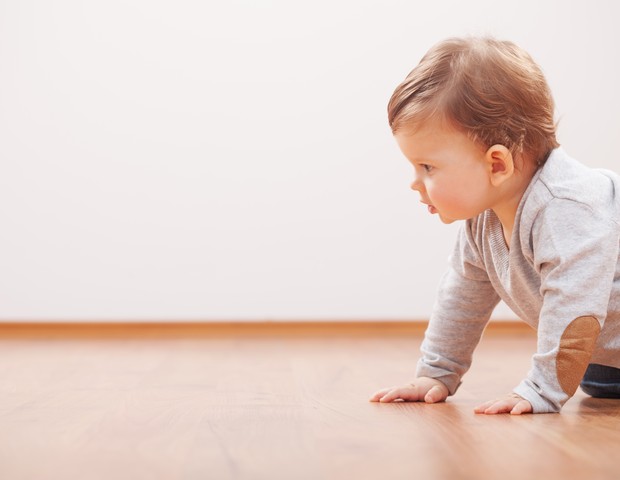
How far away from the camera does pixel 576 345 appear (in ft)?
3.26

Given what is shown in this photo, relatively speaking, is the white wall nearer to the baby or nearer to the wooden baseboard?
the wooden baseboard

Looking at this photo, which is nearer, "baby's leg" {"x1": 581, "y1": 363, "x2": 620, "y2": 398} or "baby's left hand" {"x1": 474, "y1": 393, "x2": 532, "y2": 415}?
"baby's left hand" {"x1": 474, "y1": 393, "x2": 532, "y2": 415}

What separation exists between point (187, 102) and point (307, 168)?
0.37 m

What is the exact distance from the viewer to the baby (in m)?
1.01

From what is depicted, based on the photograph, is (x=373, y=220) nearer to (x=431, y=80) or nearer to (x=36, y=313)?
(x=36, y=313)

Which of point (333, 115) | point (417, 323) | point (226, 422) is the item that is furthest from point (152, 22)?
point (226, 422)

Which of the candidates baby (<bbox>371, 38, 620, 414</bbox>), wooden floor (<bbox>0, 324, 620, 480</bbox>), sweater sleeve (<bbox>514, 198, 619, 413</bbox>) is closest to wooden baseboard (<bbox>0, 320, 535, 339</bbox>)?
wooden floor (<bbox>0, 324, 620, 480</bbox>)

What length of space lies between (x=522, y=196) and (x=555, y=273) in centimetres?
12

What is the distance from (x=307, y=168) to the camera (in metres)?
2.41

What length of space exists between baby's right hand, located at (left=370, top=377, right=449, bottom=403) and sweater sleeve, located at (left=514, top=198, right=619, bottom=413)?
15 cm

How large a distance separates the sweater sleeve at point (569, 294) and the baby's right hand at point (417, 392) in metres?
0.15

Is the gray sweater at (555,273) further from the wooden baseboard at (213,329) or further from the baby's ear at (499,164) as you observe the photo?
the wooden baseboard at (213,329)

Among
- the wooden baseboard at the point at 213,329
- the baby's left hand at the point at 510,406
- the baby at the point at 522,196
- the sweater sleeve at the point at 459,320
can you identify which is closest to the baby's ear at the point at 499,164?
the baby at the point at 522,196

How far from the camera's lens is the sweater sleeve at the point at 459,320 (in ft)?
3.94
